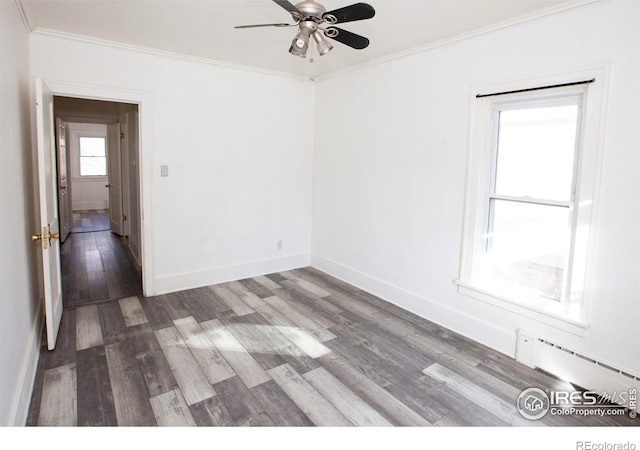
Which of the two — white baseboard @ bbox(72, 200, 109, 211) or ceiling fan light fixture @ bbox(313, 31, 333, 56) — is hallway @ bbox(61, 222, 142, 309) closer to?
ceiling fan light fixture @ bbox(313, 31, 333, 56)

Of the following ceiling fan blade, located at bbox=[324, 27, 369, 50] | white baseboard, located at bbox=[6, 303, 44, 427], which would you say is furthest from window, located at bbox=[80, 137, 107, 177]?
ceiling fan blade, located at bbox=[324, 27, 369, 50]

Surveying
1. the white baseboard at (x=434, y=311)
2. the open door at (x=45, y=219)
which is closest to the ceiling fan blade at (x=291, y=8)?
the open door at (x=45, y=219)

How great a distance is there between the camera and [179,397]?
2.33 m

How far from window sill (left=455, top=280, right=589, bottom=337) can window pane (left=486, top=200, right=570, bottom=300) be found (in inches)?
5.9

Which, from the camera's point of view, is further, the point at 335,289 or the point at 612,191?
the point at 335,289

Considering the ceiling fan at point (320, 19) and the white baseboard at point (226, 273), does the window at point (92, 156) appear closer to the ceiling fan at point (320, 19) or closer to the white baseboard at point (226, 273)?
the white baseboard at point (226, 273)

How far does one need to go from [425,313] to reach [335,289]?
1.11m

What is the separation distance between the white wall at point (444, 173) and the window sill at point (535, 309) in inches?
1.9

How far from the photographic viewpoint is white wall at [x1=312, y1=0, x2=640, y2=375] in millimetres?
2283

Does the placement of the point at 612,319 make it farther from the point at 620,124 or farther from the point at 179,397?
the point at 179,397

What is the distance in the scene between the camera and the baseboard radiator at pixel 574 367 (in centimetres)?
235

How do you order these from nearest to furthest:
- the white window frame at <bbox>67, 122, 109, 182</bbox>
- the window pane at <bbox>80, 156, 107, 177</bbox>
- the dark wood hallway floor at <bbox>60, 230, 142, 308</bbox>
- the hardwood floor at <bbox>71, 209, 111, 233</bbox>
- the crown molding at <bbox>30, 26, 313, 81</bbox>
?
the crown molding at <bbox>30, 26, 313, 81</bbox> < the dark wood hallway floor at <bbox>60, 230, 142, 308</bbox> < the hardwood floor at <bbox>71, 209, 111, 233</bbox> < the white window frame at <bbox>67, 122, 109, 182</bbox> < the window pane at <bbox>80, 156, 107, 177</bbox>

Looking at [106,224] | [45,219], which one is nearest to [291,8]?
[45,219]

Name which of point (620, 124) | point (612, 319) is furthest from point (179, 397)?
point (620, 124)
